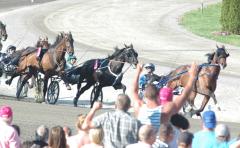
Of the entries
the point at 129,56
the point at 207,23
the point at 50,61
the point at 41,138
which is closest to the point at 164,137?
the point at 41,138

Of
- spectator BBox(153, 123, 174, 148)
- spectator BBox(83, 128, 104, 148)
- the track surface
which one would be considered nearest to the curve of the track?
the track surface

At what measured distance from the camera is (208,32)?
41.4 meters

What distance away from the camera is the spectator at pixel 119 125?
35.6 ft

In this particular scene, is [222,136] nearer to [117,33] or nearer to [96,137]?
[96,137]

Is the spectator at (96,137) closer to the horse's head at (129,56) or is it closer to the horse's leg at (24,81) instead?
the horse's head at (129,56)

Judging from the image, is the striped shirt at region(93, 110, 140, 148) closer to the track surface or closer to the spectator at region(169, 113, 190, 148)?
the spectator at region(169, 113, 190, 148)

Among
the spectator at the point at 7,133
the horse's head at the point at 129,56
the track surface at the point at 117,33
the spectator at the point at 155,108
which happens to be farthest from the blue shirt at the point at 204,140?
the horse's head at the point at 129,56

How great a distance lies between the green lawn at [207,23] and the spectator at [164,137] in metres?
27.9

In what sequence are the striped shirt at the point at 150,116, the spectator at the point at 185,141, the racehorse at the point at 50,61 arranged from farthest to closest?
1. the racehorse at the point at 50,61
2. the striped shirt at the point at 150,116
3. the spectator at the point at 185,141

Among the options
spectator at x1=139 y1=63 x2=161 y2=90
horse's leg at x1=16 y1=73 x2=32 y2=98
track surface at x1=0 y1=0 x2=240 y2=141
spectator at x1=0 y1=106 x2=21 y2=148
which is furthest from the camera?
track surface at x1=0 y1=0 x2=240 y2=141

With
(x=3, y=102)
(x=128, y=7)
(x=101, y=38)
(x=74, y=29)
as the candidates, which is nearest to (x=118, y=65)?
(x=3, y=102)

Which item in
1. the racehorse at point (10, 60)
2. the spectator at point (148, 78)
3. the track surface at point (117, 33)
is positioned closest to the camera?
the spectator at point (148, 78)

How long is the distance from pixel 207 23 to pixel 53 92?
66.4ft

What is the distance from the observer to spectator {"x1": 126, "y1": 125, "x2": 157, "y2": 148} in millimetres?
10094
